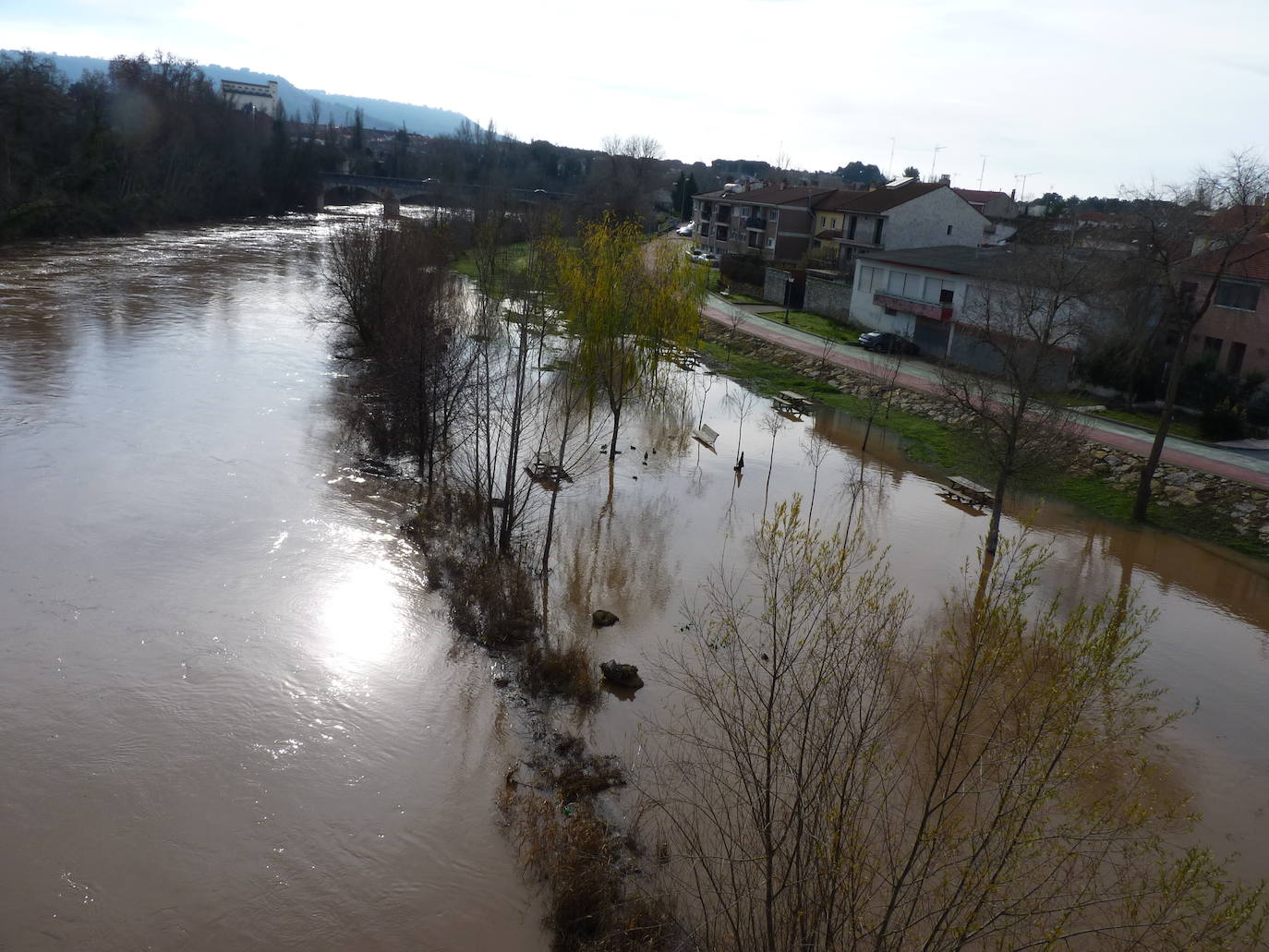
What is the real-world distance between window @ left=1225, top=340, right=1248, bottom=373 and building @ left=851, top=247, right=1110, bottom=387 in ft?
11.8

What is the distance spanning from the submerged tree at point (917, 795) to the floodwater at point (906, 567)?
68cm

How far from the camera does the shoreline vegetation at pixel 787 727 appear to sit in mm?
5898

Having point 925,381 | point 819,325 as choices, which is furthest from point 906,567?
point 819,325

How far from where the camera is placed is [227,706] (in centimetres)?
1177

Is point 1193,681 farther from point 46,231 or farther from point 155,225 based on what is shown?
point 155,225

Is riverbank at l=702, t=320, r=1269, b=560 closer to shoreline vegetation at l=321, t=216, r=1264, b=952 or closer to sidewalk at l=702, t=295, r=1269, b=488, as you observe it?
sidewalk at l=702, t=295, r=1269, b=488

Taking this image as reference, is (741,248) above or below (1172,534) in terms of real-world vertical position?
above

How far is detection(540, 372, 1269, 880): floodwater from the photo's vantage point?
1216 centimetres

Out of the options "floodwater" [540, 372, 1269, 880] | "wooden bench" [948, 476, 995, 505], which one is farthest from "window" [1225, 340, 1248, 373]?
"wooden bench" [948, 476, 995, 505]

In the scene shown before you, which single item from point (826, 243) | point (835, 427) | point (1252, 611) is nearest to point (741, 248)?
point (826, 243)

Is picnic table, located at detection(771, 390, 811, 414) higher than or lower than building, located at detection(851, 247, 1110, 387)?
lower

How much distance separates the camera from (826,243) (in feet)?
164

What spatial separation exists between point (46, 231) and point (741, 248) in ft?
124

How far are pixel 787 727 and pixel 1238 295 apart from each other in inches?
1043
